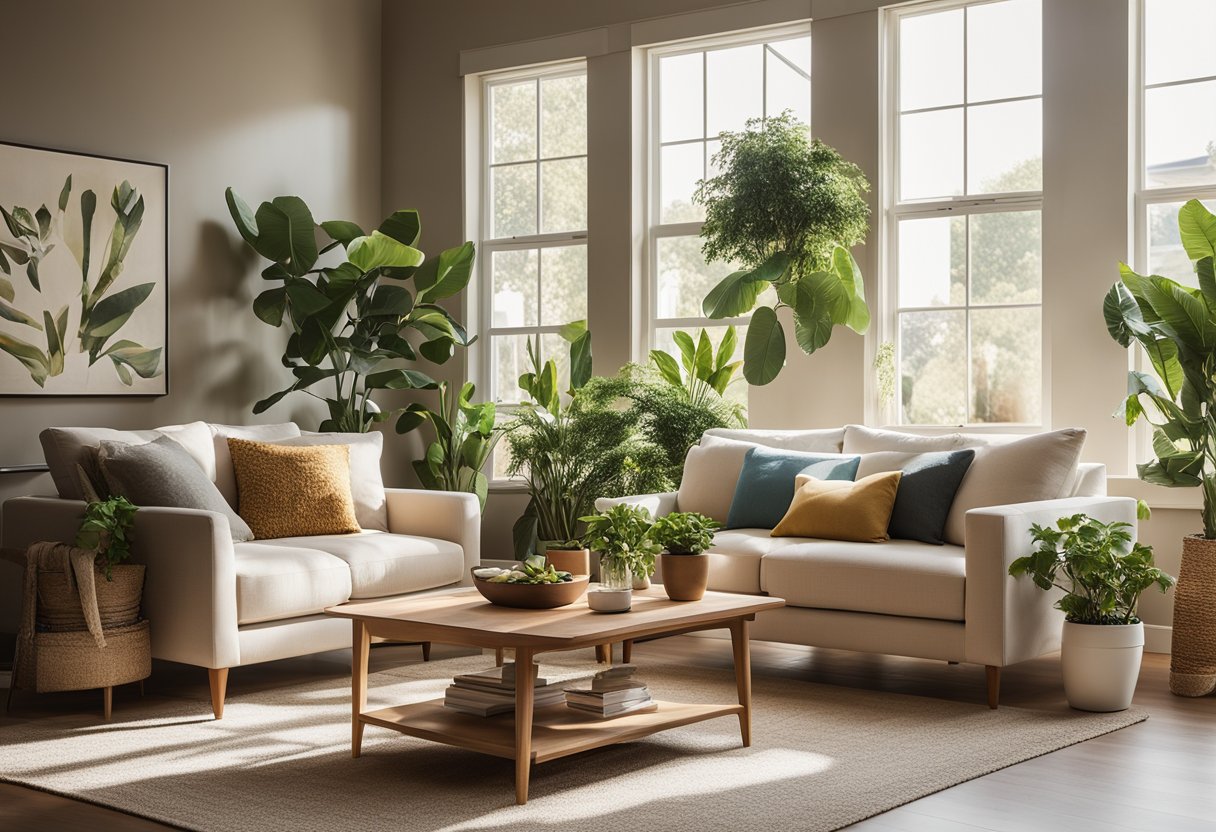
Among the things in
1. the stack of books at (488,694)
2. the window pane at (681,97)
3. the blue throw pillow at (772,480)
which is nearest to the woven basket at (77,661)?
the stack of books at (488,694)

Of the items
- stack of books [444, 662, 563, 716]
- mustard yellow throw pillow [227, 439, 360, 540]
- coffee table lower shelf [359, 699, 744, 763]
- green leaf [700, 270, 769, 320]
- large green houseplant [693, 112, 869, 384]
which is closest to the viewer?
coffee table lower shelf [359, 699, 744, 763]

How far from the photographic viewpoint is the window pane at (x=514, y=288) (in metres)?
7.44

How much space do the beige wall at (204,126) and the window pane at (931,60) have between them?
127 inches

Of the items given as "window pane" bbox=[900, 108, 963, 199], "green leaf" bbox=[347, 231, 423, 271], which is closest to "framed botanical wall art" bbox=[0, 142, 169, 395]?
"green leaf" bbox=[347, 231, 423, 271]

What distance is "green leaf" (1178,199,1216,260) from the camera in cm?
475

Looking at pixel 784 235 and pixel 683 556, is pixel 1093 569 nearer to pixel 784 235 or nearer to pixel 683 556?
pixel 683 556

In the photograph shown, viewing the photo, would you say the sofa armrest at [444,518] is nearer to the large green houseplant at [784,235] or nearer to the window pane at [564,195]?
the large green houseplant at [784,235]

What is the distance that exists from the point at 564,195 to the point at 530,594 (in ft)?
13.5

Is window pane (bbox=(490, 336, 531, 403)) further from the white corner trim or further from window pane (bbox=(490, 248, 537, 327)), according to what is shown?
the white corner trim

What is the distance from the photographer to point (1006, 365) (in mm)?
5898

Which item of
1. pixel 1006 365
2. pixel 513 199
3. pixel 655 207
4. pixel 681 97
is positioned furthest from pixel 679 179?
pixel 1006 365

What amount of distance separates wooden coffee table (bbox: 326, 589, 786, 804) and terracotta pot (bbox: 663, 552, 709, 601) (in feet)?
0.14

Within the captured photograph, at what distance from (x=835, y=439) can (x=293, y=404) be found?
3.07m

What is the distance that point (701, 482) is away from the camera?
18.4 ft
